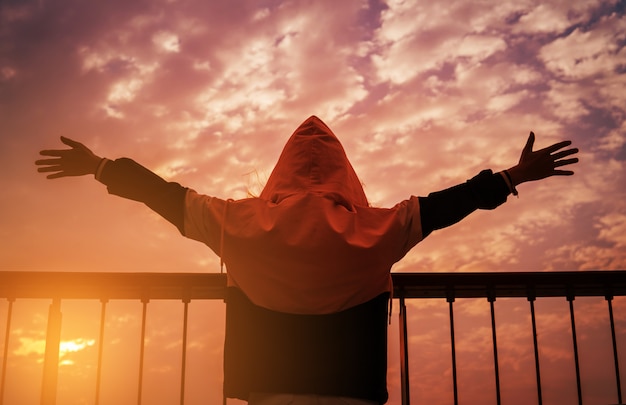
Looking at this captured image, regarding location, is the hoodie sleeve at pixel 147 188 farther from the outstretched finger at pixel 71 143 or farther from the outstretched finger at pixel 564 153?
the outstretched finger at pixel 564 153

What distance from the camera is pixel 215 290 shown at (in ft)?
12.8

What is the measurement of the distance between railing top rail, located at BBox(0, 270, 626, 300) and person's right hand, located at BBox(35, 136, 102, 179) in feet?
3.99

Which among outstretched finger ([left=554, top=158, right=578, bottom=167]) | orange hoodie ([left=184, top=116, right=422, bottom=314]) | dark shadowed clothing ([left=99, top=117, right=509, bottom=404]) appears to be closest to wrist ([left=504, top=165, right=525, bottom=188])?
outstretched finger ([left=554, top=158, right=578, bottom=167])

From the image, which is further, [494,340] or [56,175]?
[494,340]

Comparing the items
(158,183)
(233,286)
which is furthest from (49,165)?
(233,286)

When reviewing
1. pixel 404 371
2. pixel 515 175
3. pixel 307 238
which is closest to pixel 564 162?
pixel 515 175

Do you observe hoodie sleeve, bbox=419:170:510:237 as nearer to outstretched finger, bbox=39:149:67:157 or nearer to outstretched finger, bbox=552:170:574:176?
outstretched finger, bbox=552:170:574:176

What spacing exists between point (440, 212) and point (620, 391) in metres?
2.80

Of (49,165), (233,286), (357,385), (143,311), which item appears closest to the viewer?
(357,385)

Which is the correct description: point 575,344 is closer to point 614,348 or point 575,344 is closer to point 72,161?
point 614,348

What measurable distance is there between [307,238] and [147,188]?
29.6 inches

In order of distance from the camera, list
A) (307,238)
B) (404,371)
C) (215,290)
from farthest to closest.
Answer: (215,290) < (404,371) < (307,238)

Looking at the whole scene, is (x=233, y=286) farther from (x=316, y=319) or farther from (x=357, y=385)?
(x=357, y=385)

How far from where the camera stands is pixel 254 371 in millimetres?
2291
